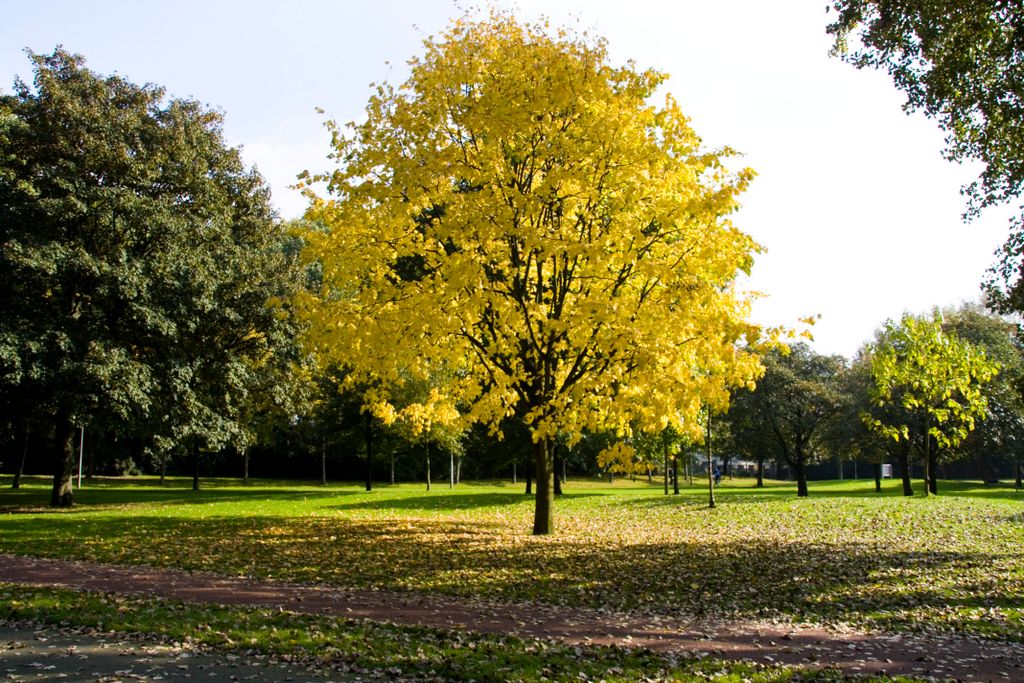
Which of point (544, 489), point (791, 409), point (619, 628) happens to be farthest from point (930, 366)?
point (619, 628)

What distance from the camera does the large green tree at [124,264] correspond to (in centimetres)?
2022

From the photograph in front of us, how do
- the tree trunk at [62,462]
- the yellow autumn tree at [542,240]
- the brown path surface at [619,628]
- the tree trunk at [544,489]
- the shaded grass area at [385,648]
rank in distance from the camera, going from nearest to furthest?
the shaded grass area at [385,648] → the brown path surface at [619,628] → the yellow autumn tree at [542,240] → the tree trunk at [544,489] → the tree trunk at [62,462]

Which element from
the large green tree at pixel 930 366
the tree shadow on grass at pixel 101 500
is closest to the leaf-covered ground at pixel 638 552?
the tree shadow on grass at pixel 101 500

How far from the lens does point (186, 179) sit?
76.4 feet

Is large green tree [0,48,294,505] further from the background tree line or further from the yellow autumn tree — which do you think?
the yellow autumn tree

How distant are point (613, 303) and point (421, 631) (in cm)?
672

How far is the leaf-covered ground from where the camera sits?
1016 centimetres

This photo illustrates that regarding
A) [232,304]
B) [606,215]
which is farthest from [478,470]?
[606,215]

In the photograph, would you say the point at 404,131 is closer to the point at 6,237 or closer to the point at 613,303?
the point at 613,303

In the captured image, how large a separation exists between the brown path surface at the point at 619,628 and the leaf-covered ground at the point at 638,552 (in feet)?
2.26

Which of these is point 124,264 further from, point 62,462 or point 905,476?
point 905,476

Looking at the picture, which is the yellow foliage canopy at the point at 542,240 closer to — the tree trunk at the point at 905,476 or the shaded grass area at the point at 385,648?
the shaded grass area at the point at 385,648

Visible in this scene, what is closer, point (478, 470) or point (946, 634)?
point (946, 634)

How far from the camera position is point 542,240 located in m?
12.3
